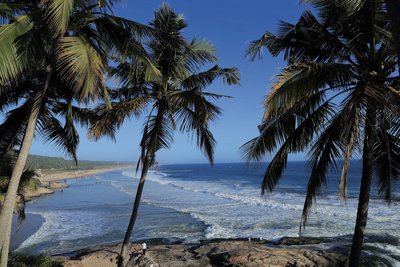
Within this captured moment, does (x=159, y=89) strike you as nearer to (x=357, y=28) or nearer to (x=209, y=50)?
(x=209, y=50)

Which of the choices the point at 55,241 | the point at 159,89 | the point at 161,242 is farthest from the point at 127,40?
the point at 55,241

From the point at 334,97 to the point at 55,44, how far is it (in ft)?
15.9

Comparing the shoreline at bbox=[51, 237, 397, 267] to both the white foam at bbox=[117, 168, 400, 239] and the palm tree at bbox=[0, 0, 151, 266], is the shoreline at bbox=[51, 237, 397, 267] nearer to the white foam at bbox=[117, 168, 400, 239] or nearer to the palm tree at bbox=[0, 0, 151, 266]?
the white foam at bbox=[117, 168, 400, 239]

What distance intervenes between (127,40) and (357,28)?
4.07 metres

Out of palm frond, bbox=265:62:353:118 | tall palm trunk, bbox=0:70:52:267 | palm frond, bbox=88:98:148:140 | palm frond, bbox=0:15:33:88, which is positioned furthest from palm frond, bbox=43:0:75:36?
palm frond, bbox=88:98:148:140

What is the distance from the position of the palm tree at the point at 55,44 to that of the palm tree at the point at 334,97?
2.75 metres

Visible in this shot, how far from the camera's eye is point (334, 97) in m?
→ 7.53

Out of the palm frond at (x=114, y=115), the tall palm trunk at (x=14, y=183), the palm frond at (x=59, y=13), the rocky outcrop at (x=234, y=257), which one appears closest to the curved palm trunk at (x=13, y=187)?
the tall palm trunk at (x=14, y=183)

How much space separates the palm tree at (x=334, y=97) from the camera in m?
6.49

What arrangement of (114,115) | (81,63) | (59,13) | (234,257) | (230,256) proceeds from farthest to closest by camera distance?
(230,256) < (234,257) < (114,115) < (81,63) < (59,13)

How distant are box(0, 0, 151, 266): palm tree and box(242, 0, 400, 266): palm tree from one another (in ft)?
9.01

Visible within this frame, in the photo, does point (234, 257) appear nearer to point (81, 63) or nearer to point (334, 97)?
point (334, 97)

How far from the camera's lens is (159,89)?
1105 centimetres

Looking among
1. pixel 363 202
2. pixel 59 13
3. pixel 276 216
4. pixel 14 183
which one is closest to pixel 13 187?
pixel 14 183
